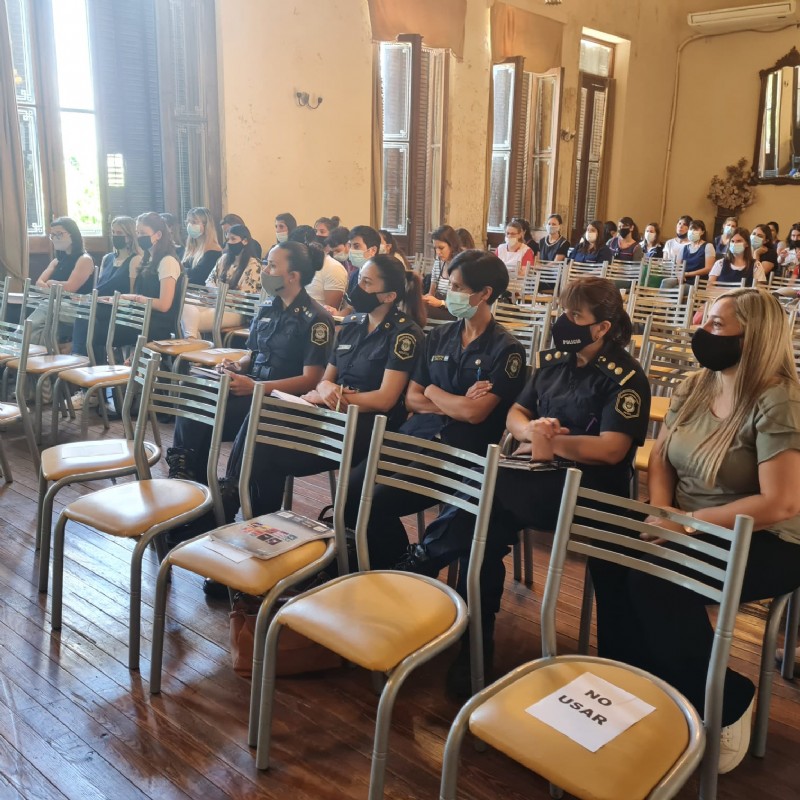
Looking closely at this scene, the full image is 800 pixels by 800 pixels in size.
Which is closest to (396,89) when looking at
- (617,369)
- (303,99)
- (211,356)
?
(303,99)

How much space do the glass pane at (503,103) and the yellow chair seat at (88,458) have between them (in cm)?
810

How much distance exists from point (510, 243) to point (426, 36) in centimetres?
283

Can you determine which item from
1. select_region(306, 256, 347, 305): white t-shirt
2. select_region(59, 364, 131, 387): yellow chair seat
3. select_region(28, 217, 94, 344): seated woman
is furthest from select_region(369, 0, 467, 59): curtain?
select_region(59, 364, 131, 387): yellow chair seat

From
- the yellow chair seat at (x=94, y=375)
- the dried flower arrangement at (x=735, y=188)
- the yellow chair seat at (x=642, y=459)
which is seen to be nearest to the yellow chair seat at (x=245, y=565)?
the yellow chair seat at (x=642, y=459)

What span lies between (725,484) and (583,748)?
89 cm

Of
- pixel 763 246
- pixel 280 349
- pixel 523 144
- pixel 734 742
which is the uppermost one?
Answer: pixel 523 144

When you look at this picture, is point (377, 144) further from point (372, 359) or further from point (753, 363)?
point (753, 363)

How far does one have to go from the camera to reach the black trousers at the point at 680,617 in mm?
1773

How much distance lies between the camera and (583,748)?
1348mm

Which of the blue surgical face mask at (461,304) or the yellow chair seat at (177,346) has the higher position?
the blue surgical face mask at (461,304)

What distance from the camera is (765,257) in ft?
24.8

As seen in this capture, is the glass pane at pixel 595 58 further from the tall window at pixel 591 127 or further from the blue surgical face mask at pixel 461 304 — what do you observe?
the blue surgical face mask at pixel 461 304

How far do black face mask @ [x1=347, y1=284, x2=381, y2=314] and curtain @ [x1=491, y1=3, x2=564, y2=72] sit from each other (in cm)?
757

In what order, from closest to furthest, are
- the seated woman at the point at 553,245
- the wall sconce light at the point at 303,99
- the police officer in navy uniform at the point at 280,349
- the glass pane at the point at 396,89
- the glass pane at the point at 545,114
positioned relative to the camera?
the police officer in navy uniform at the point at 280,349, the wall sconce light at the point at 303,99, the glass pane at the point at 396,89, the seated woman at the point at 553,245, the glass pane at the point at 545,114
